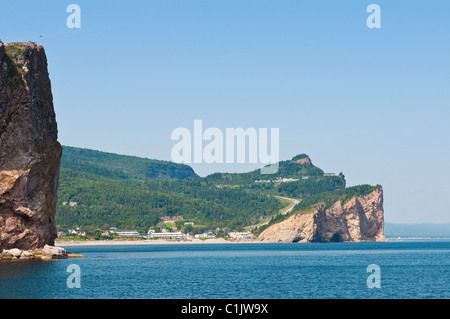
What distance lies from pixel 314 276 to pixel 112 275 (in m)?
29.0

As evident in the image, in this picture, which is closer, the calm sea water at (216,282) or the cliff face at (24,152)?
the calm sea water at (216,282)

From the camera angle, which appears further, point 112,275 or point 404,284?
point 112,275

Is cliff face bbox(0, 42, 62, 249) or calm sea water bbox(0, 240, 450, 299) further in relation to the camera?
cliff face bbox(0, 42, 62, 249)

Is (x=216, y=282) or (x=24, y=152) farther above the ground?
(x=24, y=152)

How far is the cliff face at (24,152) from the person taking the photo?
106 meters

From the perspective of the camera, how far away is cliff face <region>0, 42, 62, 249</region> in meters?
106

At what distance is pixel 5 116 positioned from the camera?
107 meters

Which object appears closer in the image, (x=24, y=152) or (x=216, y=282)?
(x=216, y=282)

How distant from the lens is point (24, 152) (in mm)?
107938

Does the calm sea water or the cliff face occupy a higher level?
the cliff face

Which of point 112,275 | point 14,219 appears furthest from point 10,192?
point 112,275

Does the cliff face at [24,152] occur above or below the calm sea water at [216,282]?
above
